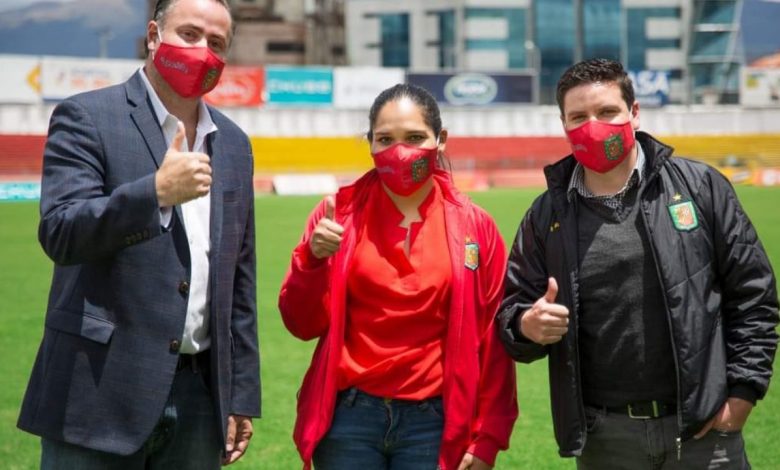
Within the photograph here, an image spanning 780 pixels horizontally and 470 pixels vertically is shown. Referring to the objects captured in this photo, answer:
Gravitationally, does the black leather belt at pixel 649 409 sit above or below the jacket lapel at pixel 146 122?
below

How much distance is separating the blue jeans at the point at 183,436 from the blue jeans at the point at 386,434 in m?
0.45

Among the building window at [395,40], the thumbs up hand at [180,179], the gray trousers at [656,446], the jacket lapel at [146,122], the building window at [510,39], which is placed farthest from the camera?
the building window at [395,40]

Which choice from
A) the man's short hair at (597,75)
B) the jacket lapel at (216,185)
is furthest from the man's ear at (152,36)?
the man's short hair at (597,75)

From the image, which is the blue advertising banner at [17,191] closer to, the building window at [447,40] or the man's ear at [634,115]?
the man's ear at [634,115]

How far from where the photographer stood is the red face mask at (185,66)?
11.2ft

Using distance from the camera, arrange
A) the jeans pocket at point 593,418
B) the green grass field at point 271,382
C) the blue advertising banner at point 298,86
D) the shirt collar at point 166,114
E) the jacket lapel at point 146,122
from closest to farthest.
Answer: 1. the jacket lapel at point 146,122
2. the shirt collar at point 166,114
3. the jeans pocket at point 593,418
4. the green grass field at point 271,382
5. the blue advertising banner at point 298,86

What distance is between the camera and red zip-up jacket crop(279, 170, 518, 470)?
12.0 feet

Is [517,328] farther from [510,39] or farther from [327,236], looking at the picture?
[510,39]

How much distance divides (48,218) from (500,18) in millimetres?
90862

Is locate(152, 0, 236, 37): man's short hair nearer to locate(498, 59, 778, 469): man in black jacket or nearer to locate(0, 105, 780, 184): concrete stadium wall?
locate(498, 59, 778, 469): man in black jacket

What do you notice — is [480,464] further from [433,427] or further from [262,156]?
[262,156]

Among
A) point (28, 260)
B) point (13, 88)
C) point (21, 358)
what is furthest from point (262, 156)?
point (21, 358)

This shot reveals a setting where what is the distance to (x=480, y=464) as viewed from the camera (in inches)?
A: 146

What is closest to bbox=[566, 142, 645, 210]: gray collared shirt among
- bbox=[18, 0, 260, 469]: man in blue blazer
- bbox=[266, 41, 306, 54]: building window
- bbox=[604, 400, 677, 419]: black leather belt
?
bbox=[604, 400, 677, 419]: black leather belt
